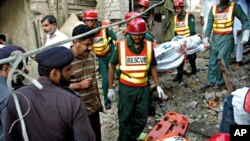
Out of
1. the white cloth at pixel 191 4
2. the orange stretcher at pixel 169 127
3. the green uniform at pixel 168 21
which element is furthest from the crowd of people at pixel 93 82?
the white cloth at pixel 191 4

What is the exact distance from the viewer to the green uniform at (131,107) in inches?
143

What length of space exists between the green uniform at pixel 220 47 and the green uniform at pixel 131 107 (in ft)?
6.69

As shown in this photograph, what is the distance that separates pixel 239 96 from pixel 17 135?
1.74 m

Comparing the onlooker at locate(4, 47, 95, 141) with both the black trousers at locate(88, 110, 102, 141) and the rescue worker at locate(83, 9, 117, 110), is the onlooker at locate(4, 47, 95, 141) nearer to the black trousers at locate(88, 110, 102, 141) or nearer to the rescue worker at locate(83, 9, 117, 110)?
the black trousers at locate(88, 110, 102, 141)

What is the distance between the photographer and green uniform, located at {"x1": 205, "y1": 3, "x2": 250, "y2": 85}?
5.19 m

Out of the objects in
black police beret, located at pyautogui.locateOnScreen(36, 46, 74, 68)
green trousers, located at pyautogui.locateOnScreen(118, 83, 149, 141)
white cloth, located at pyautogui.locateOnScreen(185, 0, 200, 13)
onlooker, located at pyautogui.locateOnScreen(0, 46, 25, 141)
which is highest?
white cloth, located at pyautogui.locateOnScreen(185, 0, 200, 13)

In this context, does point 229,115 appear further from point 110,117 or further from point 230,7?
point 230,7

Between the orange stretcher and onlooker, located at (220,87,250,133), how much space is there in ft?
1.81

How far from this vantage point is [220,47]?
5.25m

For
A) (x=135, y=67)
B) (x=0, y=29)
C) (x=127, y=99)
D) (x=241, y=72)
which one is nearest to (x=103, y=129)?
(x=127, y=99)

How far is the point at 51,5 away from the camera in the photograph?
23.6ft

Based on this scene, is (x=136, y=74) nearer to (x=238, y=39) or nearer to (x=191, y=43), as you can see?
(x=191, y=43)

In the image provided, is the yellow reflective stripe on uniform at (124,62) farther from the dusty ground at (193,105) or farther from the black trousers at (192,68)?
the black trousers at (192,68)

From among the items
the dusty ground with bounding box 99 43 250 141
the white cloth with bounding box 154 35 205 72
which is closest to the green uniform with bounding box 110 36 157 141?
the dusty ground with bounding box 99 43 250 141
